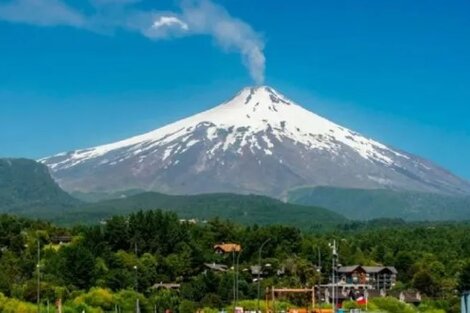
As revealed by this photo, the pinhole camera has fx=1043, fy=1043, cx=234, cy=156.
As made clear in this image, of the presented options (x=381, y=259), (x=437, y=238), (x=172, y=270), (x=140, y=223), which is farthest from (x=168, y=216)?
(x=437, y=238)

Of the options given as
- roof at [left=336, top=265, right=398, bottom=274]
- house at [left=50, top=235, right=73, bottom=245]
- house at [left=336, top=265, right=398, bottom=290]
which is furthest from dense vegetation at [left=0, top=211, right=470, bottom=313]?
roof at [left=336, top=265, right=398, bottom=274]

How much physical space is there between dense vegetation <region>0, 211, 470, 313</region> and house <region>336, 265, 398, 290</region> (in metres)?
1.20

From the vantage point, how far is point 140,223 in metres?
83.3

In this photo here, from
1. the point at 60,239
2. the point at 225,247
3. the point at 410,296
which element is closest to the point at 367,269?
the point at 410,296

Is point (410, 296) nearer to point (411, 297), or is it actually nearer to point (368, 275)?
point (411, 297)

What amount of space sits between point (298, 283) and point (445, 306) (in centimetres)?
969

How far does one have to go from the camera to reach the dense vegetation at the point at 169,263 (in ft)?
205

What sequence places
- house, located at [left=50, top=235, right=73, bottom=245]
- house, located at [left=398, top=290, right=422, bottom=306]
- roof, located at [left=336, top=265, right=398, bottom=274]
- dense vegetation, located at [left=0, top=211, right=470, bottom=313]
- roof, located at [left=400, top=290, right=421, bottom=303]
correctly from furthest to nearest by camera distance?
house, located at [left=50, top=235, right=73, bottom=245]
roof, located at [left=336, top=265, right=398, bottom=274]
roof, located at [left=400, top=290, right=421, bottom=303]
house, located at [left=398, top=290, right=422, bottom=306]
dense vegetation, located at [left=0, top=211, right=470, bottom=313]

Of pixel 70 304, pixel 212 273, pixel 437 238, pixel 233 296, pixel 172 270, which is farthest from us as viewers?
pixel 437 238

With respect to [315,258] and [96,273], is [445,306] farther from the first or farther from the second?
[96,273]

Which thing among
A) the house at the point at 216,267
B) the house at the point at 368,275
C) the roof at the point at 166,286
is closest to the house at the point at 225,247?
the house at the point at 216,267

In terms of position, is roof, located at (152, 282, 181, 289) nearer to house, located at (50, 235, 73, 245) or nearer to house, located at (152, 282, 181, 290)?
house, located at (152, 282, 181, 290)

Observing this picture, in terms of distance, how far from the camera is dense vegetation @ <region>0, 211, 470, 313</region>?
205 feet

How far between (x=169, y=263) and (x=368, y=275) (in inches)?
669
